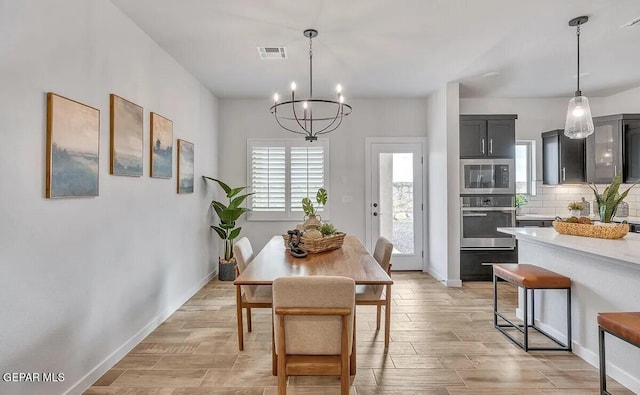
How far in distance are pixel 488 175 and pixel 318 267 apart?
11.8 ft

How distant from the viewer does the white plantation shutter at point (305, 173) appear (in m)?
5.76

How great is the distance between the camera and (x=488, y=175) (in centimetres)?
512

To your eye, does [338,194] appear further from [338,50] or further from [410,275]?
[338,50]

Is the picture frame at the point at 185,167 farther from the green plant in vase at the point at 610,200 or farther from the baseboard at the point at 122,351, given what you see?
the green plant in vase at the point at 610,200

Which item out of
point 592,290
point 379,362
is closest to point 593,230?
point 592,290

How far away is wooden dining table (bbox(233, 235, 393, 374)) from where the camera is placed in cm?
226

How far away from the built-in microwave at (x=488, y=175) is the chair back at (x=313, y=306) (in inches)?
148

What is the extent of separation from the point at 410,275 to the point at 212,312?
119 inches

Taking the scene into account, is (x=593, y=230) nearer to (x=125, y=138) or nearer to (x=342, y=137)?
(x=342, y=137)

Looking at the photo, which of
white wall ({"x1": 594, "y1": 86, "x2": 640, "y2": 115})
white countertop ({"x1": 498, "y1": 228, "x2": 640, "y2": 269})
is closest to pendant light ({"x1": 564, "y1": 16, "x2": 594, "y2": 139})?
white countertop ({"x1": 498, "y1": 228, "x2": 640, "y2": 269})

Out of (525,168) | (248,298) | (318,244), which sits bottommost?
(248,298)

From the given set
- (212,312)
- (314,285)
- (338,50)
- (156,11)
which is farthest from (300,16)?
(212,312)

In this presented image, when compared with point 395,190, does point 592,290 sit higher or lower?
lower

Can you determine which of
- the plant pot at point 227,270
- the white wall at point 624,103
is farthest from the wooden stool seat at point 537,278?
the white wall at point 624,103
